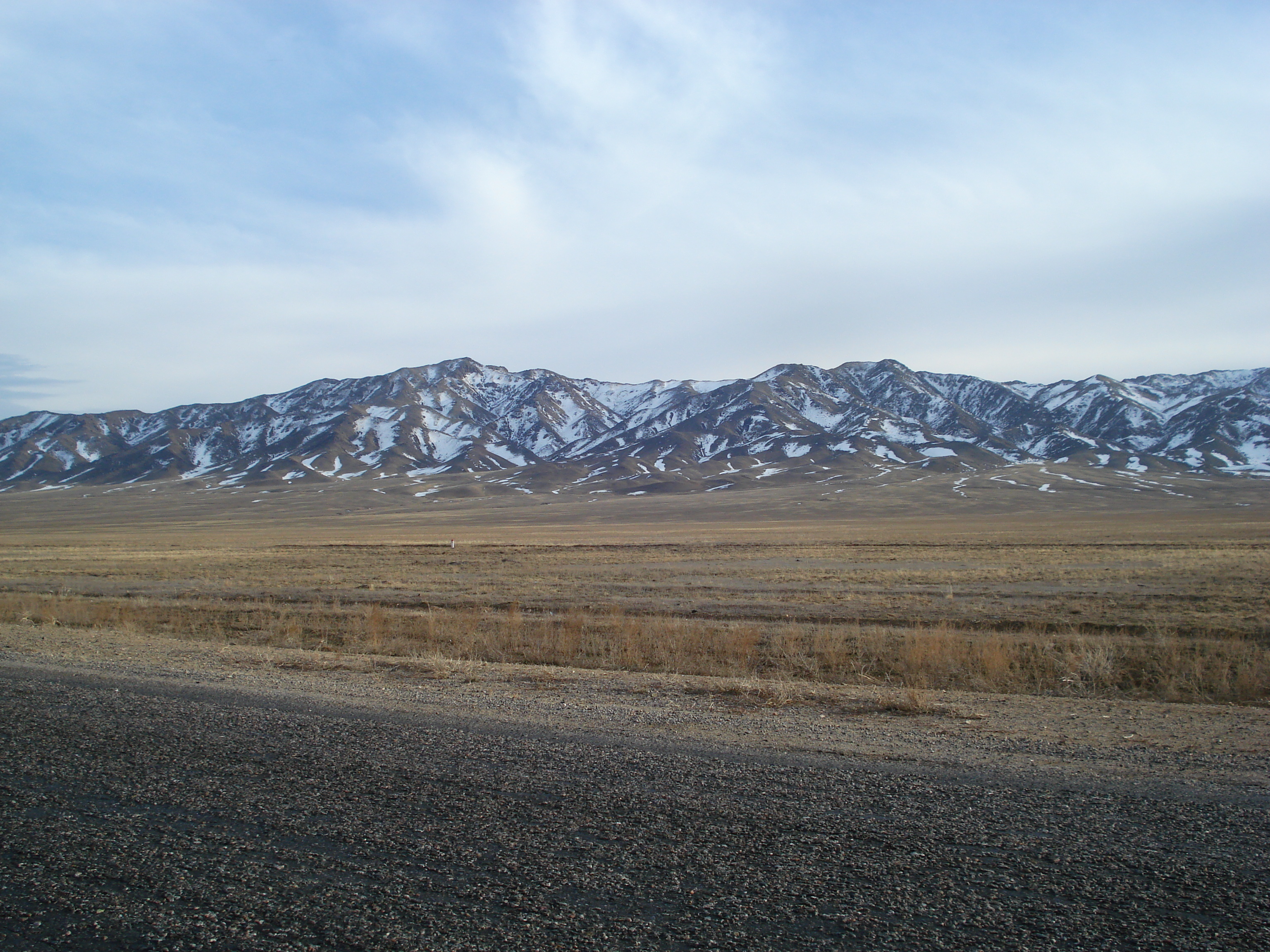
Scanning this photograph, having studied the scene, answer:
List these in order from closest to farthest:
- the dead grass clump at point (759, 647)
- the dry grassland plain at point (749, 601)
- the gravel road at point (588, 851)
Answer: the gravel road at point (588, 851), the dead grass clump at point (759, 647), the dry grassland plain at point (749, 601)

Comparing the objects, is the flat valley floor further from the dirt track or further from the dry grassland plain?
the dry grassland plain

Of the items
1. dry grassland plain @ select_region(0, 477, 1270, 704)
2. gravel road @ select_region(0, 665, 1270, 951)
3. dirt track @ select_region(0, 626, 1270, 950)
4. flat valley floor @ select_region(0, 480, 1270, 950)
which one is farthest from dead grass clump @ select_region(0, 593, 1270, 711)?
gravel road @ select_region(0, 665, 1270, 951)

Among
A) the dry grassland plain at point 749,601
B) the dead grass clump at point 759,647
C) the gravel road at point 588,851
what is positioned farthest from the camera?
the dry grassland plain at point 749,601

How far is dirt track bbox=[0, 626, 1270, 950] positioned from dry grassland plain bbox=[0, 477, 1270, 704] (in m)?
4.09

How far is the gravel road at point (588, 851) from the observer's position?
12.5 feet

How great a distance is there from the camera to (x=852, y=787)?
5.77m

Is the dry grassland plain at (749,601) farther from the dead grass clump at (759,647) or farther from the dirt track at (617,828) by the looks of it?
the dirt track at (617,828)

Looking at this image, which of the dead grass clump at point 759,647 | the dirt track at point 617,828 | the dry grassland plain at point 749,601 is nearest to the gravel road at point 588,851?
the dirt track at point 617,828

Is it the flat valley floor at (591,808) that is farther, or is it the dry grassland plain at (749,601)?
the dry grassland plain at (749,601)

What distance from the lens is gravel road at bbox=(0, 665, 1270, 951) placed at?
3811 mm

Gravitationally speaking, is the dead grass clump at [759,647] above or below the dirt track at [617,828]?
below

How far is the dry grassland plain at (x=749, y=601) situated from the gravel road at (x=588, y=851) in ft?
17.3

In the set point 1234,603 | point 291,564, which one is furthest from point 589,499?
point 1234,603

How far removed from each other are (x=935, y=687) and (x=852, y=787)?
6.96 meters
